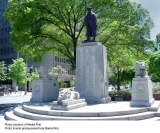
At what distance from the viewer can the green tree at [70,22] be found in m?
16.8

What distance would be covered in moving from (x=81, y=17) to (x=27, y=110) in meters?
9.93

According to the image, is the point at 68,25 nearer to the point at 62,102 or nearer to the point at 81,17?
the point at 81,17

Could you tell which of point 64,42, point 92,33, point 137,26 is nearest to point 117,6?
point 137,26

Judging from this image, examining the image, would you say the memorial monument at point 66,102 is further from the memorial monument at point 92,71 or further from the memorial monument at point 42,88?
the memorial monument at point 42,88

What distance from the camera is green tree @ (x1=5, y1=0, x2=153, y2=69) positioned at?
16766 mm

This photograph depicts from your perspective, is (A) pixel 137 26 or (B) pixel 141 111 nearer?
(B) pixel 141 111

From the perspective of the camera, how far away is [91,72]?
14172 mm

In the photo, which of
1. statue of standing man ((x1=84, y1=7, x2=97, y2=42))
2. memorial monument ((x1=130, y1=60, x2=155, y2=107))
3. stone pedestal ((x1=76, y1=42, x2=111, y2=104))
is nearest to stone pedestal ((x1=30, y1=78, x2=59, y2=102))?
stone pedestal ((x1=76, y1=42, x2=111, y2=104))

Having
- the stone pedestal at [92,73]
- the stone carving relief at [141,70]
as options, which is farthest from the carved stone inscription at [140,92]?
the stone pedestal at [92,73]

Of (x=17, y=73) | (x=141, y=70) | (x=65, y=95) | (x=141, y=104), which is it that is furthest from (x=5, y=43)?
(x=141, y=104)

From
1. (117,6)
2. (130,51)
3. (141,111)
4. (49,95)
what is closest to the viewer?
(141,111)

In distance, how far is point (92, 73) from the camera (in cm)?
1414

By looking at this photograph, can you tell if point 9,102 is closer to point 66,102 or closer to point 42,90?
point 42,90

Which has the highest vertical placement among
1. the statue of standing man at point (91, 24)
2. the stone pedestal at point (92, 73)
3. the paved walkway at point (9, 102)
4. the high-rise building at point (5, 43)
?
the high-rise building at point (5, 43)
